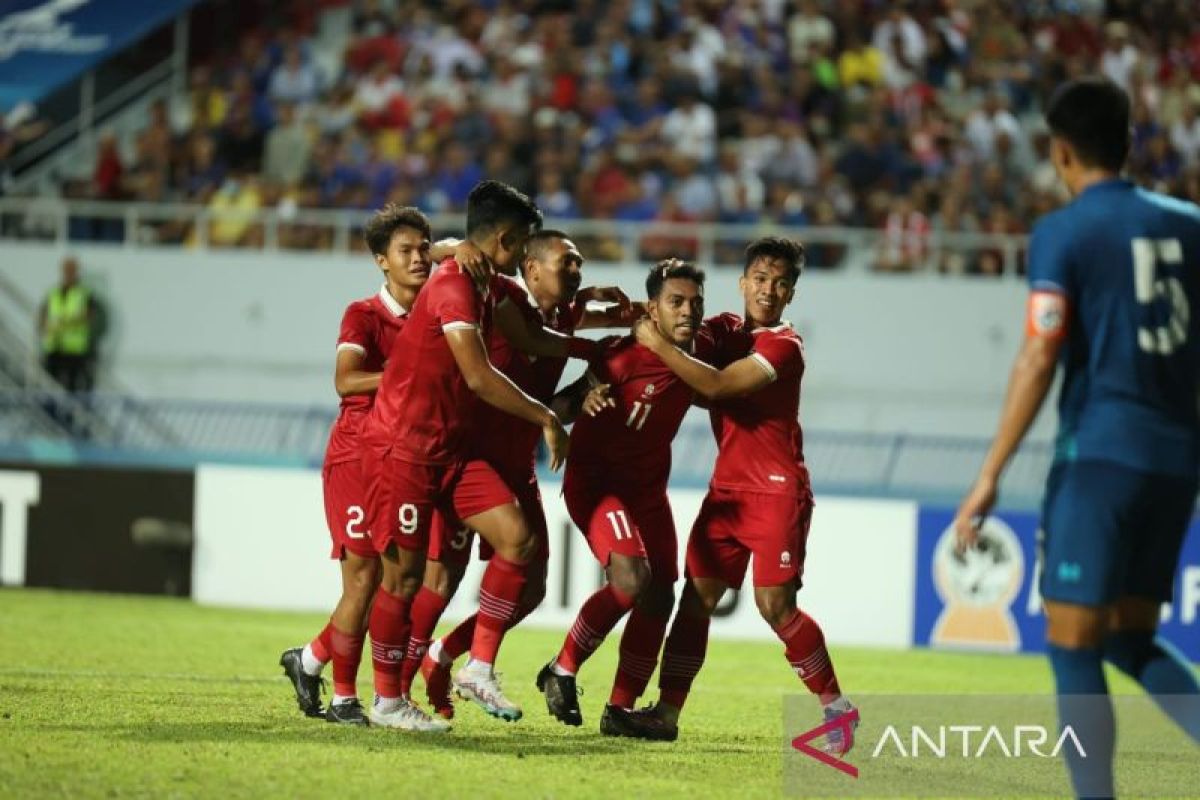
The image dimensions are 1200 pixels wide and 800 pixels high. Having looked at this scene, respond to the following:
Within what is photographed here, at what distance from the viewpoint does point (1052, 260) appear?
5.83 meters

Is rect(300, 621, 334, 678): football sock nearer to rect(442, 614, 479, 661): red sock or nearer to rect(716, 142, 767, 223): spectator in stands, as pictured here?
rect(442, 614, 479, 661): red sock

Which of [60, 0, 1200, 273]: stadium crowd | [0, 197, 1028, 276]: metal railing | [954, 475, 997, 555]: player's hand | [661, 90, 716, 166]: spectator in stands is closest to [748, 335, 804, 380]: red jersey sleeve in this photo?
[954, 475, 997, 555]: player's hand

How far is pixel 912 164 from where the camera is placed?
2094cm

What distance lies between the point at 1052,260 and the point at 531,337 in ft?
10.6

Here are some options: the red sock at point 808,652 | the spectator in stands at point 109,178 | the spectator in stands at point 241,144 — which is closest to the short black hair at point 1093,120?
the red sock at point 808,652

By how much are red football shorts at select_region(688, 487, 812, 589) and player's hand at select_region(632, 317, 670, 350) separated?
0.85m

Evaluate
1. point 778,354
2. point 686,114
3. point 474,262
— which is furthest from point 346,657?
point 686,114

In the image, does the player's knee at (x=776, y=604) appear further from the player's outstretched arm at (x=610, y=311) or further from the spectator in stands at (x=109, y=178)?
the spectator in stands at (x=109, y=178)

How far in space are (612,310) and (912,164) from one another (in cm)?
1242

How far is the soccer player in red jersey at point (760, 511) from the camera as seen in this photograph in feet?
28.6

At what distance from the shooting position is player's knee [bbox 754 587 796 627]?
870 cm

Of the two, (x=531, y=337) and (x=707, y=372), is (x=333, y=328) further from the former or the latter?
(x=707, y=372)

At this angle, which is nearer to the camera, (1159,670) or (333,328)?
(1159,670)

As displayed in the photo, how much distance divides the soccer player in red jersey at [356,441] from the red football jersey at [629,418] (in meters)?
0.97
